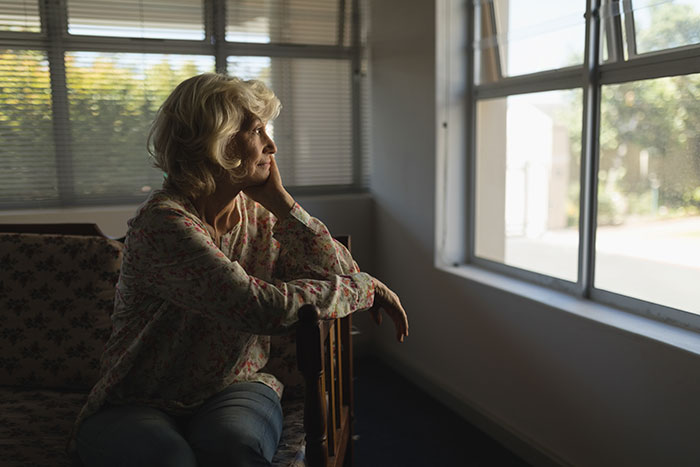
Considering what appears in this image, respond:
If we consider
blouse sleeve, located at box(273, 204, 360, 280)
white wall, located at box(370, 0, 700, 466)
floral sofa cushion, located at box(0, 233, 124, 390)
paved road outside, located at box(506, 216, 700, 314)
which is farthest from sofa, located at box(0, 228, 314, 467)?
paved road outside, located at box(506, 216, 700, 314)

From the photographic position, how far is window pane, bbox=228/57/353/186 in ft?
10.5

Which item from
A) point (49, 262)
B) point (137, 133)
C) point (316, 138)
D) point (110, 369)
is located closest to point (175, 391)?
point (110, 369)

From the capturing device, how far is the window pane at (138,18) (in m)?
2.85

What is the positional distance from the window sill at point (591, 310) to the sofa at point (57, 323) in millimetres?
977

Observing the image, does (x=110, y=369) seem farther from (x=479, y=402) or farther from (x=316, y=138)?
(x=316, y=138)

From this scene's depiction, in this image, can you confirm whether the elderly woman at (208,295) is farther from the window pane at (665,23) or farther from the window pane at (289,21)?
the window pane at (289,21)

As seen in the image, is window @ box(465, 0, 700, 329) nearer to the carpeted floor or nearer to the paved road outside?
the paved road outside

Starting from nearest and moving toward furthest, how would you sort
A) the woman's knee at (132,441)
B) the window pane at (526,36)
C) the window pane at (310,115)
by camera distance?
the woman's knee at (132,441) → the window pane at (526,36) → the window pane at (310,115)

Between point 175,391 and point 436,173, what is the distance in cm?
166

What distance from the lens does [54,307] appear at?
1.88 metres

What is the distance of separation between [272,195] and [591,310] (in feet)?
3.80

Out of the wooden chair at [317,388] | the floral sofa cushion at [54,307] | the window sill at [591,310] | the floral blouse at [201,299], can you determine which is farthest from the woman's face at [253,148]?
the window sill at [591,310]

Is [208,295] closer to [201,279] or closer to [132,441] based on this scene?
[201,279]

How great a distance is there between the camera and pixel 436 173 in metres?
2.72
